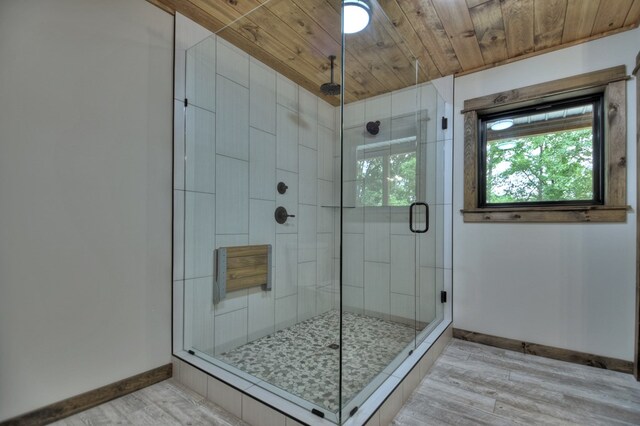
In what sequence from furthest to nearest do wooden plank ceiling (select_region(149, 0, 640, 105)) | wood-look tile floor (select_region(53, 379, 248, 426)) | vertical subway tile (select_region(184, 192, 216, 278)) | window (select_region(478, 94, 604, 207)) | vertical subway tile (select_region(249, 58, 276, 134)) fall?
vertical subway tile (select_region(249, 58, 276, 134)) < window (select_region(478, 94, 604, 207)) < vertical subway tile (select_region(184, 192, 216, 278)) < wooden plank ceiling (select_region(149, 0, 640, 105)) < wood-look tile floor (select_region(53, 379, 248, 426))

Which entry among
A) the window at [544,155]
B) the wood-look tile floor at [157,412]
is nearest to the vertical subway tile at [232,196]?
the wood-look tile floor at [157,412]

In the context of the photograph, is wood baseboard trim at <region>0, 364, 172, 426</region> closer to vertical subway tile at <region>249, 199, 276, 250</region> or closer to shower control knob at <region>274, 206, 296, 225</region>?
vertical subway tile at <region>249, 199, 276, 250</region>

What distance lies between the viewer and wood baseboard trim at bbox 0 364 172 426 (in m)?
1.27

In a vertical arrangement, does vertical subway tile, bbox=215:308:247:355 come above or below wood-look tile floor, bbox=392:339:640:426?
above

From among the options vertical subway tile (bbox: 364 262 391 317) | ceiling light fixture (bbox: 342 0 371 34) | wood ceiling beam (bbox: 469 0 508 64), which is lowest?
vertical subway tile (bbox: 364 262 391 317)

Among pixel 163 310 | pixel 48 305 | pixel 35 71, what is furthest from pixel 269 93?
pixel 48 305

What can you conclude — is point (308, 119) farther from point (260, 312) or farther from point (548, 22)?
point (548, 22)

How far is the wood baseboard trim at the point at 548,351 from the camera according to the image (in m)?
1.87

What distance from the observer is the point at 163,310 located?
5.65ft

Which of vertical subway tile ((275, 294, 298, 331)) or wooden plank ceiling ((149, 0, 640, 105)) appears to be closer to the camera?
wooden plank ceiling ((149, 0, 640, 105))

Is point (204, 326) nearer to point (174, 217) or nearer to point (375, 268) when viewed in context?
point (174, 217)

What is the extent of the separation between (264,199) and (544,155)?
7.20 feet

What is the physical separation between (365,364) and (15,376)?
5.43 ft

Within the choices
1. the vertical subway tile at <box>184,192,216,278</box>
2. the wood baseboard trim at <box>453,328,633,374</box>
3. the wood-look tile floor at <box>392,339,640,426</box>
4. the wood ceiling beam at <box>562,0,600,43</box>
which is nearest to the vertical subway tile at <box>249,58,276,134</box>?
the vertical subway tile at <box>184,192,216,278</box>
